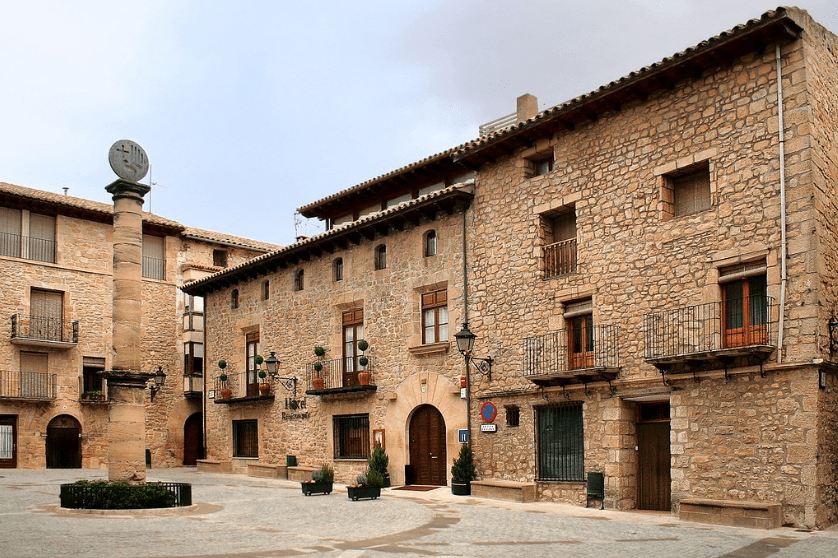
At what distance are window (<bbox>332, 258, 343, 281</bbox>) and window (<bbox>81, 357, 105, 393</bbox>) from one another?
437 inches

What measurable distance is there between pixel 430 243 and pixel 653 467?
7956mm

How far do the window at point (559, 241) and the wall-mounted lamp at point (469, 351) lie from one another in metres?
2.13

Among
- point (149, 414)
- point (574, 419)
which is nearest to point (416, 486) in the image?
point (574, 419)

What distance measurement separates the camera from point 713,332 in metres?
14.3

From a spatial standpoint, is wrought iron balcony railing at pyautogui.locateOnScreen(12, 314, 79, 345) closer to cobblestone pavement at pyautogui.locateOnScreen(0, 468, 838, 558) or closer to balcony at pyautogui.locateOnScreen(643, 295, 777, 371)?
cobblestone pavement at pyautogui.locateOnScreen(0, 468, 838, 558)

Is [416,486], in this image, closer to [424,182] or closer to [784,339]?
[424,182]

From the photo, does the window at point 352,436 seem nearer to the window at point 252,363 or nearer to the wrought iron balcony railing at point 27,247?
the window at point 252,363

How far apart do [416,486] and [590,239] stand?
7637 mm

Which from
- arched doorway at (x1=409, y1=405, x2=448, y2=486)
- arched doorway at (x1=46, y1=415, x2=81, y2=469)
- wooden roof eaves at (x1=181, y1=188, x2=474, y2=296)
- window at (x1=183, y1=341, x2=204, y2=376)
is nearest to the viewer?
wooden roof eaves at (x1=181, y1=188, x2=474, y2=296)

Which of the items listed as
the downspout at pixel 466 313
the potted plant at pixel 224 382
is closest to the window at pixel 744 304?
the downspout at pixel 466 313

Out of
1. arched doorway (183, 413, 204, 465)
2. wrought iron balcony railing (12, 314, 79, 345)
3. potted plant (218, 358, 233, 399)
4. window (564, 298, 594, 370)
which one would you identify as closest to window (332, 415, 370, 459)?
potted plant (218, 358, 233, 399)

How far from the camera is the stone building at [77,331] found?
28.0 metres

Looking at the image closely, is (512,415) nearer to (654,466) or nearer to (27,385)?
(654,466)

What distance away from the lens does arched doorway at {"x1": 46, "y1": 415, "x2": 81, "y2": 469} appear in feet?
93.6
